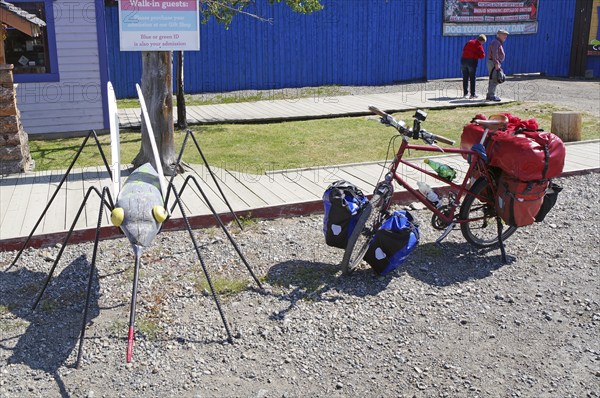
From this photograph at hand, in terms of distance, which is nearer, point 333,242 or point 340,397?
point 340,397

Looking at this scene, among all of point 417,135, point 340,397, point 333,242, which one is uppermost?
point 417,135

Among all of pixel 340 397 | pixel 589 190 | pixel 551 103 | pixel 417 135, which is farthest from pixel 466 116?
pixel 340 397

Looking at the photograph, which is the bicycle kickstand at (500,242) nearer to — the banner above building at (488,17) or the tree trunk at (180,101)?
the tree trunk at (180,101)

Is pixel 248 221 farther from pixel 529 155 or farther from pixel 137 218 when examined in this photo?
pixel 529 155

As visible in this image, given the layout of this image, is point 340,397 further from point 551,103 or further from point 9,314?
point 551,103

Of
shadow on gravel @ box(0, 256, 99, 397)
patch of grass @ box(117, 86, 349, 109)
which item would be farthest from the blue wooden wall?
shadow on gravel @ box(0, 256, 99, 397)

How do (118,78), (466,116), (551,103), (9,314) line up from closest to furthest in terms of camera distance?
(9,314) < (466,116) < (551,103) < (118,78)

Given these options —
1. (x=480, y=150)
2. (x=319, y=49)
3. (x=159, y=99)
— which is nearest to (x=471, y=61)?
(x=319, y=49)

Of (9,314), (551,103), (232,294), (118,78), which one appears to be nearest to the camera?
(9,314)

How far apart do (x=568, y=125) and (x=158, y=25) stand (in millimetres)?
6305

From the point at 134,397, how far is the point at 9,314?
1.48 metres

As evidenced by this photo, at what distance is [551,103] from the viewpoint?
1519cm

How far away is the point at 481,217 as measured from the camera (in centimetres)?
586

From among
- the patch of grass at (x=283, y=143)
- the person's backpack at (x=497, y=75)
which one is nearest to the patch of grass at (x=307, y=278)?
the patch of grass at (x=283, y=143)
